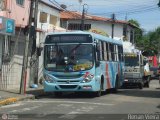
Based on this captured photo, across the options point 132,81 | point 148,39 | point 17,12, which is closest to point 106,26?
point 148,39

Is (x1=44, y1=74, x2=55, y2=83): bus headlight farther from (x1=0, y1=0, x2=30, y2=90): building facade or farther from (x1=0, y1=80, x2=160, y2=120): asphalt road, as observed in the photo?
(x1=0, y1=0, x2=30, y2=90): building facade

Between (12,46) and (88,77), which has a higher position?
(12,46)

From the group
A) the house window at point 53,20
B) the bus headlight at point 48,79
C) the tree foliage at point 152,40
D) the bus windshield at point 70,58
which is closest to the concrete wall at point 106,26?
the house window at point 53,20

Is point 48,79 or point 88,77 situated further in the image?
point 48,79

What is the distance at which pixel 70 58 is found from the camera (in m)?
23.4

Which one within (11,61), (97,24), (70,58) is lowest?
(11,61)

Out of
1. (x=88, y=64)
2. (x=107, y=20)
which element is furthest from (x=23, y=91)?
(x=107, y=20)

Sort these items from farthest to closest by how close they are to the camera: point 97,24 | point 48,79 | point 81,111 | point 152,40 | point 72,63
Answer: point 152,40
point 97,24
point 48,79
point 72,63
point 81,111

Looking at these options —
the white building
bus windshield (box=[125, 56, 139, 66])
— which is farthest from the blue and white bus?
the white building

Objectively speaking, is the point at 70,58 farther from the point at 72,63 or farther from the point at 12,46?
the point at 12,46

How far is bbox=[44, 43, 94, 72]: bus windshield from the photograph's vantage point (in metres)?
23.4

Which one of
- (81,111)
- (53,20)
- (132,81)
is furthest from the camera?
(53,20)

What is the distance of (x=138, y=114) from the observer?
54.2 feet

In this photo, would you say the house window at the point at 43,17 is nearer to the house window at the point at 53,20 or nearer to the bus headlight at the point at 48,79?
the house window at the point at 53,20
